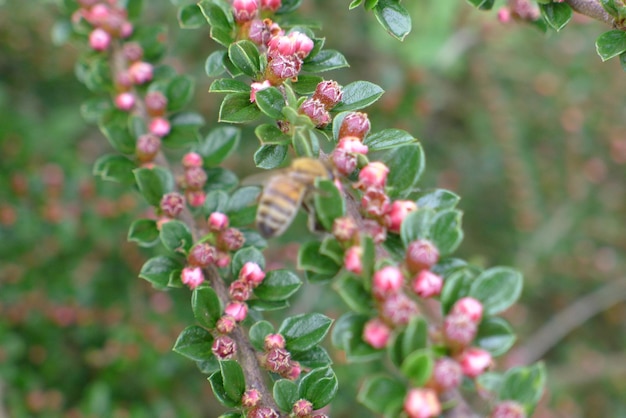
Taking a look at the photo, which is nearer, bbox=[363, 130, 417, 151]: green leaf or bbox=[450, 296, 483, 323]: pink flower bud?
bbox=[450, 296, 483, 323]: pink flower bud

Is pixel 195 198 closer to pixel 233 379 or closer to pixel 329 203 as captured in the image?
pixel 233 379

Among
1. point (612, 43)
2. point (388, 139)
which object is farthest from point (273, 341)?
point (612, 43)

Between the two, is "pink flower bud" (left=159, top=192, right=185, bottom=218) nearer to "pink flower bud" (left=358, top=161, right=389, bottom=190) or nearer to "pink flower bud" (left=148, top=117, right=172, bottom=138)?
"pink flower bud" (left=148, top=117, right=172, bottom=138)

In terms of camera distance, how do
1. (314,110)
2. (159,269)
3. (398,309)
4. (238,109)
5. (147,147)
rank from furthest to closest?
(147,147)
(159,269)
(238,109)
(314,110)
(398,309)

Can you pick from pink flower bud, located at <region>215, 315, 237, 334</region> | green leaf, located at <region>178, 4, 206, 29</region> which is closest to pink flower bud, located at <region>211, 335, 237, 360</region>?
pink flower bud, located at <region>215, 315, 237, 334</region>

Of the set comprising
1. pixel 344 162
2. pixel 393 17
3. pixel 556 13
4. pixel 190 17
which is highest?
pixel 556 13

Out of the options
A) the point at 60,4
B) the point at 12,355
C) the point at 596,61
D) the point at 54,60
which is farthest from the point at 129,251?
the point at 596,61

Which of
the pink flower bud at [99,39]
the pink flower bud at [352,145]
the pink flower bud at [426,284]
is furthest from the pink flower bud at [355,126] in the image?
the pink flower bud at [99,39]
